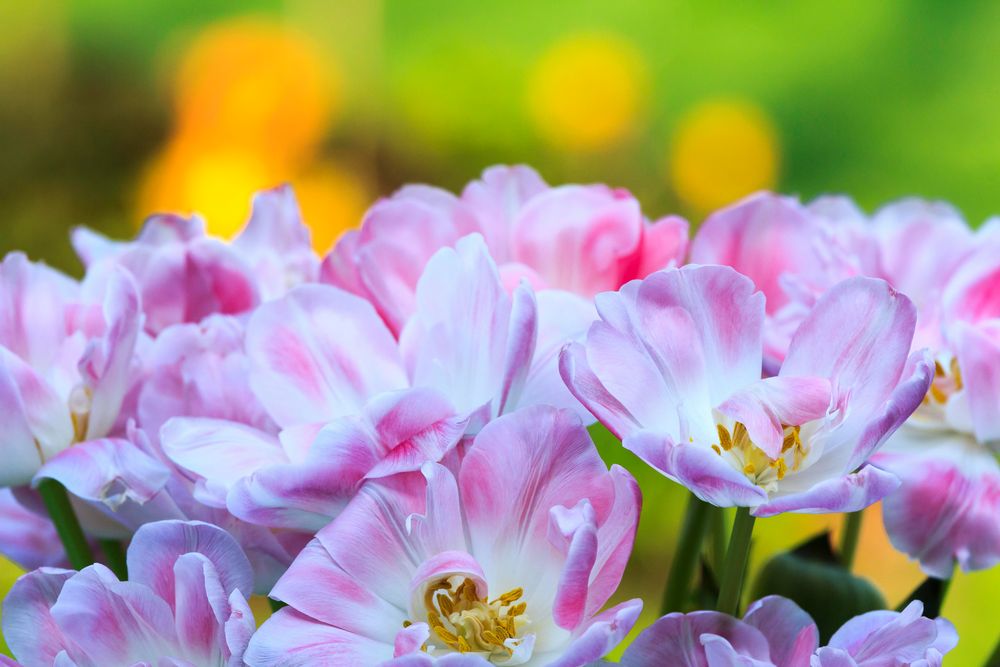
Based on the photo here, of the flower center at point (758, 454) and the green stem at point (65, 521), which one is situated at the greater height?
the flower center at point (758, 454)

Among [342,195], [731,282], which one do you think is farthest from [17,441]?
[342,195]

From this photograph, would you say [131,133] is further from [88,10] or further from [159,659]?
[159,659]

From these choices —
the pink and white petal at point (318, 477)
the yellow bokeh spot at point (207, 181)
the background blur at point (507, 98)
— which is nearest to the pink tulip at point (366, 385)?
the pink and white petal at point (318, 477)

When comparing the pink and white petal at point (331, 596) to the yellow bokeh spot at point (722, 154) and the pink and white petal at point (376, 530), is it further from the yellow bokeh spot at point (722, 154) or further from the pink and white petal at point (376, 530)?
the yellow bokeh spot at point (722, 154)

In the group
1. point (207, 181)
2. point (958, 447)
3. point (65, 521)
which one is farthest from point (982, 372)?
point (207, 181)

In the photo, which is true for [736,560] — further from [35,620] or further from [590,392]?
[35,620]
